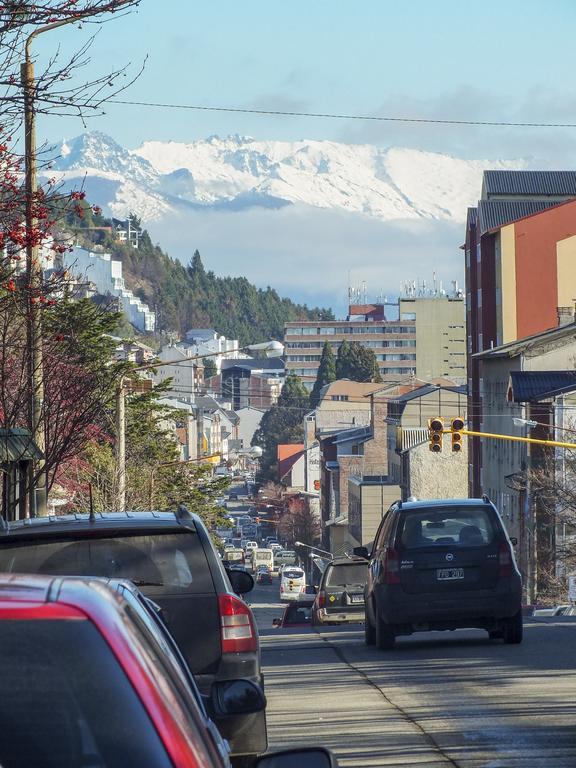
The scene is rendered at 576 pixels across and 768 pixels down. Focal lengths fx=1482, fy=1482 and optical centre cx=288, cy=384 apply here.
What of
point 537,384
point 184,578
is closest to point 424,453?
point 537,384

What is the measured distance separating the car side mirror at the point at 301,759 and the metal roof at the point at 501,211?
73195 millimetres

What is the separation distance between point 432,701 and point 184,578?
Result: 15.7 ft

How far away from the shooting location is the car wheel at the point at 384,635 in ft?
57.9

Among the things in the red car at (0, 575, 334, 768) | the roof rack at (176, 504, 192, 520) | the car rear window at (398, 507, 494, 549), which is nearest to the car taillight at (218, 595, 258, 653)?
→ the roof rack at (176, 504, 192, 520)

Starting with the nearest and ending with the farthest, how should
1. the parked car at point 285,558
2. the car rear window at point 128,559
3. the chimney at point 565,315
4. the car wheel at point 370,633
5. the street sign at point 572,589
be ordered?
the car rear window at point 128,559, the car wheel at point 370,633, the street sign at point 572,589, the chimney at point 565,315, the parked car at point 285,558

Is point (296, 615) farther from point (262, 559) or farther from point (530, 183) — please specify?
point (262, 559)

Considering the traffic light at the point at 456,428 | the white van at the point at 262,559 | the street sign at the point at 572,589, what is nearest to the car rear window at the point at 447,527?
the traffic light at the point at 456,428

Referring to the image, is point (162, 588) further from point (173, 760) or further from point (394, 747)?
point (173, 760)

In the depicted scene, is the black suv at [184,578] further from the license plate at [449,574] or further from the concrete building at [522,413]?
the concrete building at [522,413]

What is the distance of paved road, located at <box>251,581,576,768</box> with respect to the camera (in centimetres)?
995

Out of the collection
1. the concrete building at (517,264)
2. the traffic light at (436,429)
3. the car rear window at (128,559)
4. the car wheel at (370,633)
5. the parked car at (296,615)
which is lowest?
the parked car at (296,615)

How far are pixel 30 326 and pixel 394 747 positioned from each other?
1088 centimetres

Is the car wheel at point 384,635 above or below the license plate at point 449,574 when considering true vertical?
below

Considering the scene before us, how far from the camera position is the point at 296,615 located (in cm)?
4028
